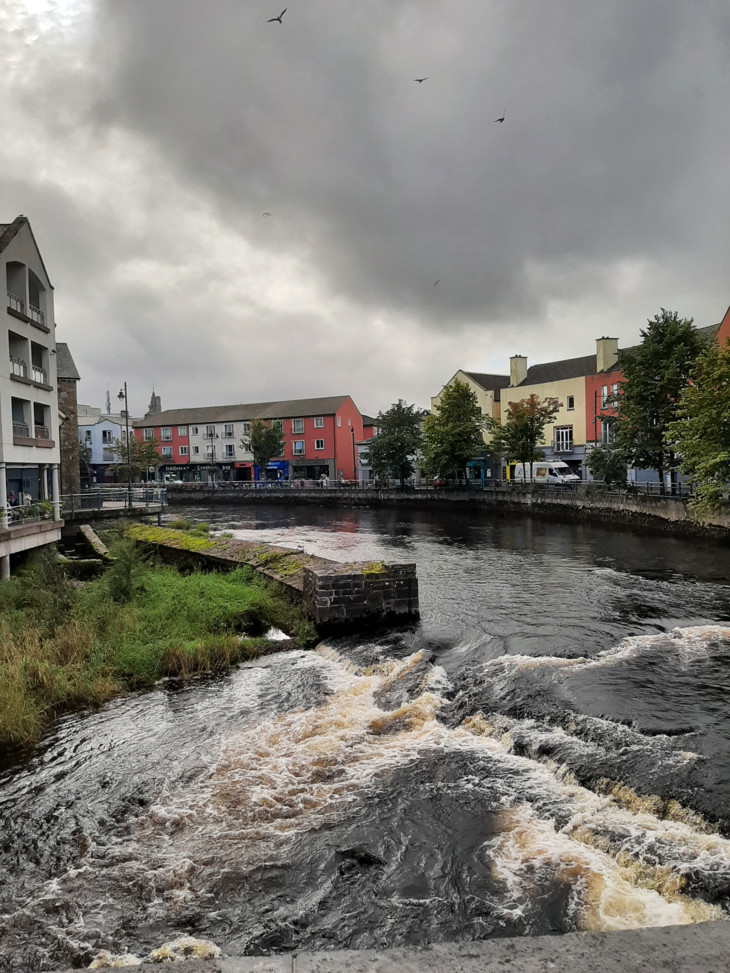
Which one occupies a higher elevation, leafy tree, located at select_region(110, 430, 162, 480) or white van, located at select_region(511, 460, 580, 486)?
leafy tree, located at select_region(110, 430, 162, 480)

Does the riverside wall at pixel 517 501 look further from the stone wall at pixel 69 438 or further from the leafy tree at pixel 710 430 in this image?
the stone wall at pixel 69 438

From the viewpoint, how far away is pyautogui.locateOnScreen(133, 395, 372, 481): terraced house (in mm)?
86875

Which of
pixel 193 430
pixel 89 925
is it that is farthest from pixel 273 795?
pixel 193 430

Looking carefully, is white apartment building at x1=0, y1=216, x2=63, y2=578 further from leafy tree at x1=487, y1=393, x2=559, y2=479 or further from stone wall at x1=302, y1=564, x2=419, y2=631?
leafy tree at x1=487, y1=393, x2=559, y2=479

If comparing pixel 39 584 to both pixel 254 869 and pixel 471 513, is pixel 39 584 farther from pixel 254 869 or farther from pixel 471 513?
pixel 471 513

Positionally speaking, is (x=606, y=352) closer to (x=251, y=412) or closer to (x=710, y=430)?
(x=710, y=430)

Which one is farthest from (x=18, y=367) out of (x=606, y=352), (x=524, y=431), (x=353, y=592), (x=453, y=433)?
(x=606, y=352)

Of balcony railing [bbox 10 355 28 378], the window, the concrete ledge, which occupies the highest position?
balcony railing [bbox 10 355 28 378]

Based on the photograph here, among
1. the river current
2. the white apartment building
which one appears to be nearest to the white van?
the white apartment building

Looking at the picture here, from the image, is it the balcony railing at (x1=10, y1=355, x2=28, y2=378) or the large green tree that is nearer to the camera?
the balcony railing at (x1=10, y1=355, x2=28, y2=378)

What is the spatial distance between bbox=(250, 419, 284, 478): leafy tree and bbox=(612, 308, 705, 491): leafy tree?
5397 centimetres

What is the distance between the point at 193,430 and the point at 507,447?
190 feet

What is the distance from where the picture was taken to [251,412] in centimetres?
9481

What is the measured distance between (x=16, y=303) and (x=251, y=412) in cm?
6972
